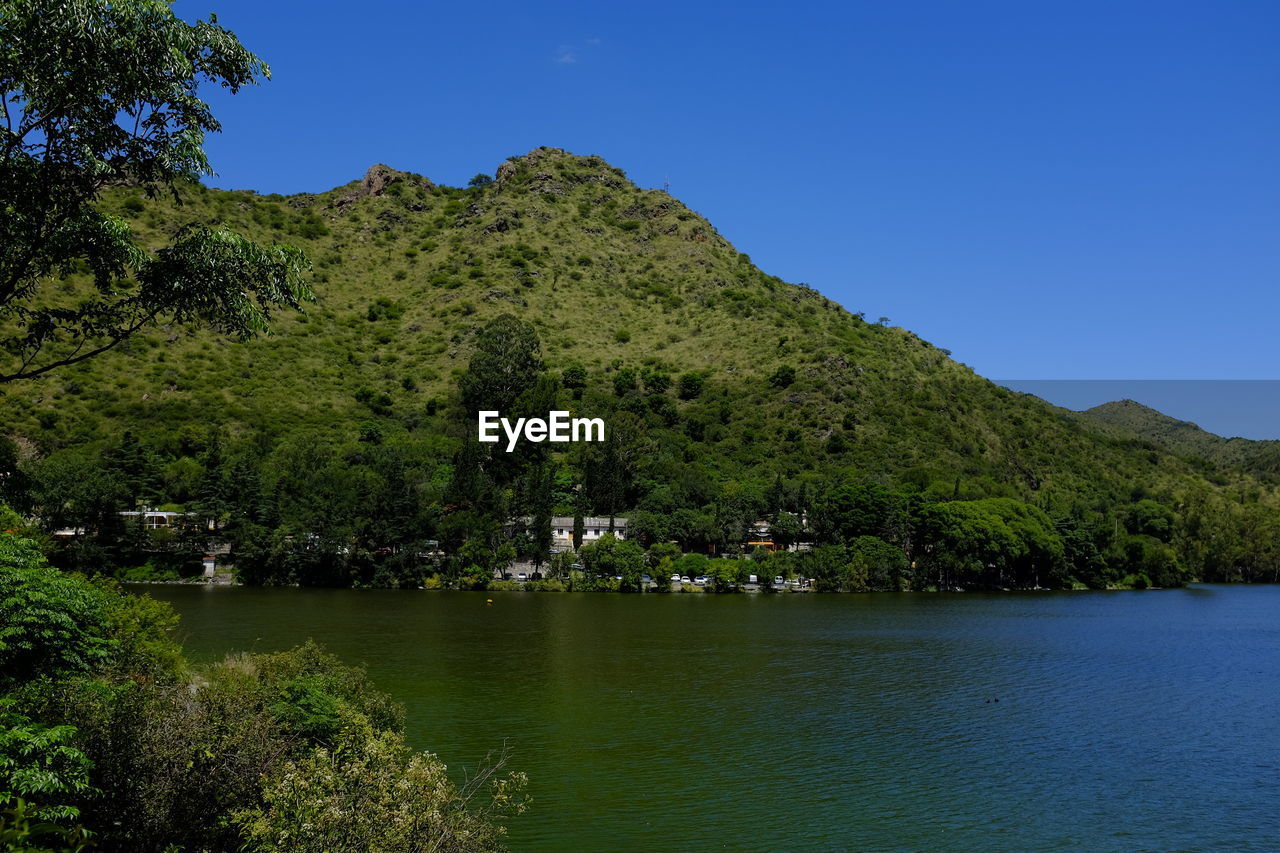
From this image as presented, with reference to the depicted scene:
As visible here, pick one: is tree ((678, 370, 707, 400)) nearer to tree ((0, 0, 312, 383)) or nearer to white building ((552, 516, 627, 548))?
white building ((552, 516, 627, 548))

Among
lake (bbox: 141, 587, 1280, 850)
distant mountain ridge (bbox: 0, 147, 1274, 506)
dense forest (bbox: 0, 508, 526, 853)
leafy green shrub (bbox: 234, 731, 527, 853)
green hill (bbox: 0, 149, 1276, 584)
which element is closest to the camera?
leafy green shrub (bbox: 234, 731, 527, 853)

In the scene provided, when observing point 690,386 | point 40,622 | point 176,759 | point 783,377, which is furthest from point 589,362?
point 176,759

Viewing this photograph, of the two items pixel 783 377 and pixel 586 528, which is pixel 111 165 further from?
pixel 783 377

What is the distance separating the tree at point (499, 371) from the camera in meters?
121

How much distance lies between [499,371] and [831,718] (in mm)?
90400

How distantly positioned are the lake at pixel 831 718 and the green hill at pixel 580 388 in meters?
36.4

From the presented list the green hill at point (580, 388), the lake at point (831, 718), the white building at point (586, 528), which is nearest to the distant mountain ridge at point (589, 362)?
the green hill at point (580, 388)

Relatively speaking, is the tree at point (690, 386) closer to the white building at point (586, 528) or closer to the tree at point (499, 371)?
the tree at point (499, 371)

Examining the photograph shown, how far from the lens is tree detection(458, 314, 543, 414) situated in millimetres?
121438

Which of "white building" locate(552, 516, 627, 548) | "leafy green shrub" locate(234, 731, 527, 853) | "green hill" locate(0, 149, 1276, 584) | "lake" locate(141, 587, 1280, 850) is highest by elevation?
"green hill" locate(0, 149, 1276, 584)

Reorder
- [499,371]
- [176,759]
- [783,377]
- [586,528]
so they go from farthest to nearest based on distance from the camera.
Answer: [783,377]
[499,371]
[586,528]
[176,759]

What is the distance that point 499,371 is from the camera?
400ft

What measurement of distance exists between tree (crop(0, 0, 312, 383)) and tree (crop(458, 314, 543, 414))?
104015mm

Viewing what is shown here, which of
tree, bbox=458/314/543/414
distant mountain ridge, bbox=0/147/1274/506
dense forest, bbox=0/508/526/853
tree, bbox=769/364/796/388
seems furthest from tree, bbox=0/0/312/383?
tree, bbox=769/364/796/388
